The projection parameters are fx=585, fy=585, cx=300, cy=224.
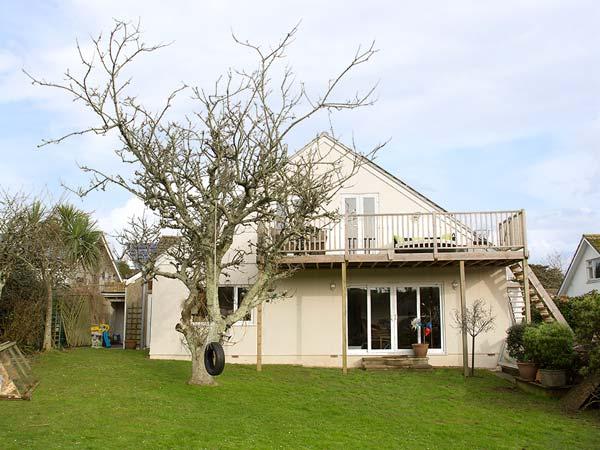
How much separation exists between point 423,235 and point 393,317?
98.2 inches

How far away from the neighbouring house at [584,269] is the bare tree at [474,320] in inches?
575

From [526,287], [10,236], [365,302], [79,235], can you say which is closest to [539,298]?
[526,287]

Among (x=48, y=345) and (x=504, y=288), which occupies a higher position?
(x=504, y=288)

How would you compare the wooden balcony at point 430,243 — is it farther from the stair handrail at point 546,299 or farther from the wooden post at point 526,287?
the stair handrail at point 546,299

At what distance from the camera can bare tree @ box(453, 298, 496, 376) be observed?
13.4 metres

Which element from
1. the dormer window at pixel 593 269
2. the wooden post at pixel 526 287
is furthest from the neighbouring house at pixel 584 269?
the wooden post at pixel 526 287

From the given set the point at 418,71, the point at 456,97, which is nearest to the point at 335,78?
the point at 418,71

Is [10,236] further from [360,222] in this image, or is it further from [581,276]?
[581,276]

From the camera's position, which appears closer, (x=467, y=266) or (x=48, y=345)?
(x=467, y=266)

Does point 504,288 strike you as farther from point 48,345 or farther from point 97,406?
point 48,345

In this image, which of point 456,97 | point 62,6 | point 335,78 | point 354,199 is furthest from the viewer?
point 354,199

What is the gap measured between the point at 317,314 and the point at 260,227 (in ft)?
10.7

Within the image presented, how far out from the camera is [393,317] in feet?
52.4

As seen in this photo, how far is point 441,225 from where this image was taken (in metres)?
15.9
